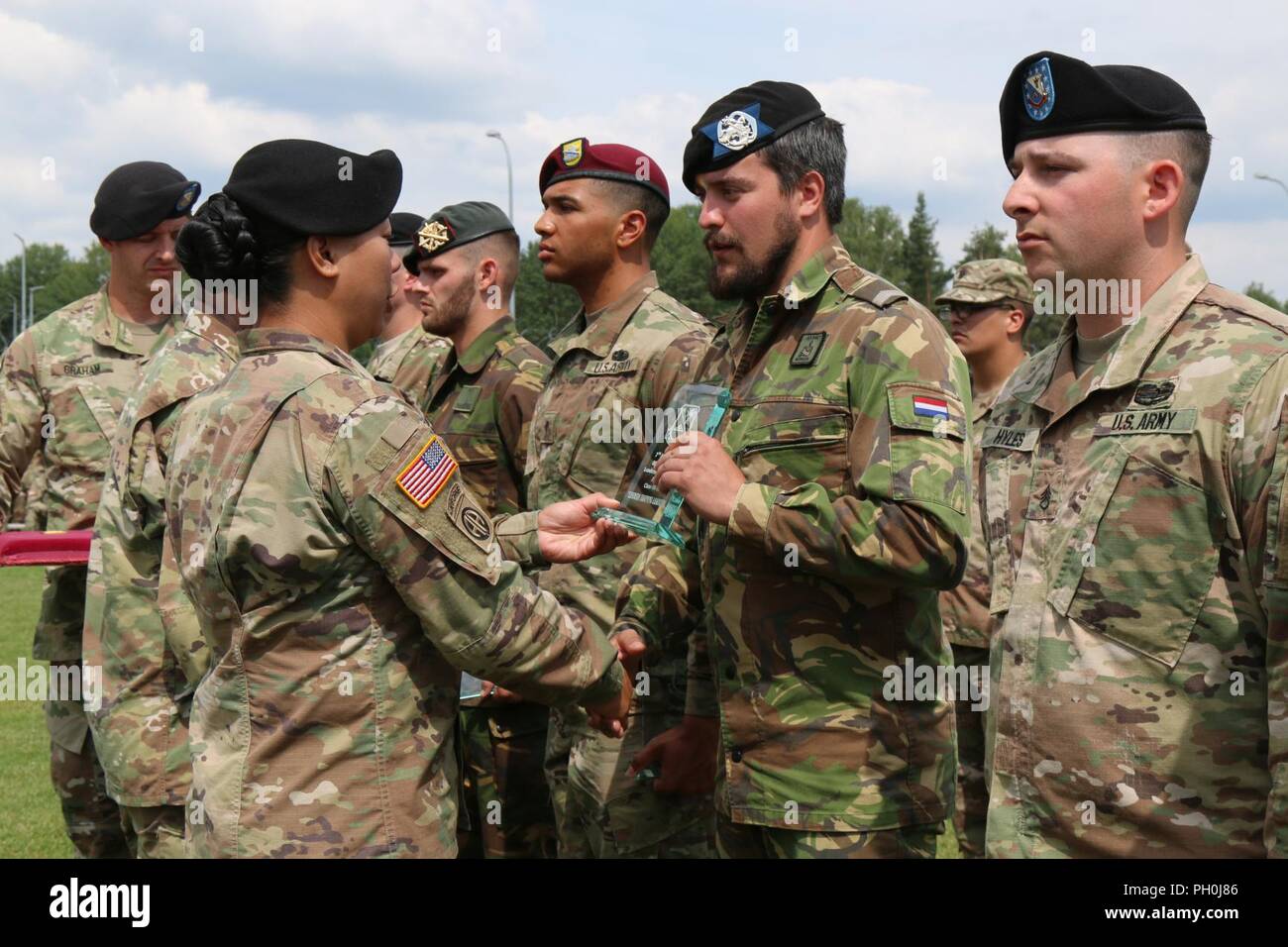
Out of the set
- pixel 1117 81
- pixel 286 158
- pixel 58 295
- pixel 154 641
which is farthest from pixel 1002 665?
pixel 58 295

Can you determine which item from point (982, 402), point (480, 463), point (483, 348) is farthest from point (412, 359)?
point (982, 402)

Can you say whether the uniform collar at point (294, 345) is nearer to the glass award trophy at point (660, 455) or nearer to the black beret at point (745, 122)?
the glass award trophy at point (660, 455)

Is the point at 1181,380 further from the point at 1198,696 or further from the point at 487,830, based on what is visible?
the point at 487,830

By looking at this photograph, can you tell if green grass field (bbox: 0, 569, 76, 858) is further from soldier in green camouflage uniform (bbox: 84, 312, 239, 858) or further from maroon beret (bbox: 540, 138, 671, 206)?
maroon beret (bbox: 540, 138, 671, 206)

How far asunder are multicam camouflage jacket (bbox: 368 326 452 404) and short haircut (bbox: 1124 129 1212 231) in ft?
13.9

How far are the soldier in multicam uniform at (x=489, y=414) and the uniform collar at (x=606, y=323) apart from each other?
2.04 ft

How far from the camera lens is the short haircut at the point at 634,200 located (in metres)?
5.50

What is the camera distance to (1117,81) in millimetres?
2838

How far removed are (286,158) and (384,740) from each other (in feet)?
4.69

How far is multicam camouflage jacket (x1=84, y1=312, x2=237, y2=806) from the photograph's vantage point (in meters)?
4.31

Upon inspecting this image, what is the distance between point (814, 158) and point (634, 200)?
74.9 inches

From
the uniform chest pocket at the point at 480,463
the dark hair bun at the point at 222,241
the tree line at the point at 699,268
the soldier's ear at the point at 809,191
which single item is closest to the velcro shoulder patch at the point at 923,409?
the soldier's ear at the point at 809,191

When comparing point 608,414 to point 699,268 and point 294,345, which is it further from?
point 699,268

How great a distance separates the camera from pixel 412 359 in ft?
25.2
